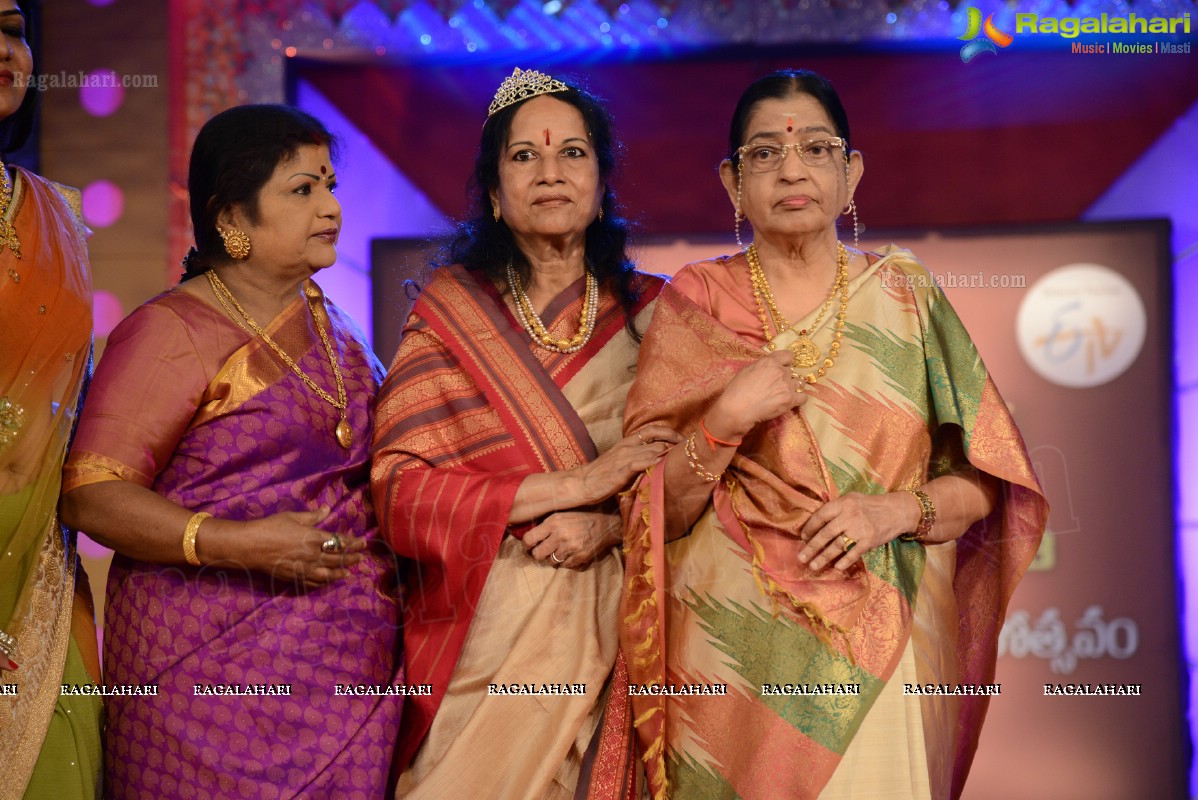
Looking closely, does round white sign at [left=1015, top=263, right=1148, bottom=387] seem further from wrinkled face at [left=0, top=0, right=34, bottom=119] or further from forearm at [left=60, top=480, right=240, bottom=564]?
wrinkled face at [left=0, top=0, right=34, bottom=119]

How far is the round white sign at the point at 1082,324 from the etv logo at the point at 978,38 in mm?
865

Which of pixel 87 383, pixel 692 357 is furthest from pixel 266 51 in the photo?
pixel 692 357

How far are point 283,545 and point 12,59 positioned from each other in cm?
122

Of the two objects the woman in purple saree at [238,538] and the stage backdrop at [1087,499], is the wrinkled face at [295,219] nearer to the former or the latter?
the woman in purple saree at [238,538]

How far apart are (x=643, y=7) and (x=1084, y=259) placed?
191cm

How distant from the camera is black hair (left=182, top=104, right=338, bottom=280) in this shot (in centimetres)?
273

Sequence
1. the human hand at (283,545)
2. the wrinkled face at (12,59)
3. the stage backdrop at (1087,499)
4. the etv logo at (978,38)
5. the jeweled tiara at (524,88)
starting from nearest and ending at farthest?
the human hand at (283,545) → the wrinkled face at (12,59) → the jeweled tiara at (524,88) → the etv logo at (978,38) → the stage backdrop at (1087,499)

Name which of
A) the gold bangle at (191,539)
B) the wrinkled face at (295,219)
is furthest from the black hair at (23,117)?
the gold bangle at (191,539)

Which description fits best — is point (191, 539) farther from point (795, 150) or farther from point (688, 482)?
point (795, 150)

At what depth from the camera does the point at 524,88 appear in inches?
111

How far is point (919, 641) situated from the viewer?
2.34 meters

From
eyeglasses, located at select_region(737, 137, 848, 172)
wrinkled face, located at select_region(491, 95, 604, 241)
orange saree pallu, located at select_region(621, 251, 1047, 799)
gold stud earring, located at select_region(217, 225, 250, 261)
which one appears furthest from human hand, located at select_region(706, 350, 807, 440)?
gold stud earring, located at select_region(217, 225, 250, 261)

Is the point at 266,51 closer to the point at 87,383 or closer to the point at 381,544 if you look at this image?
the point at 87,383

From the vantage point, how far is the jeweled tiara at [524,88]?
2809mm
